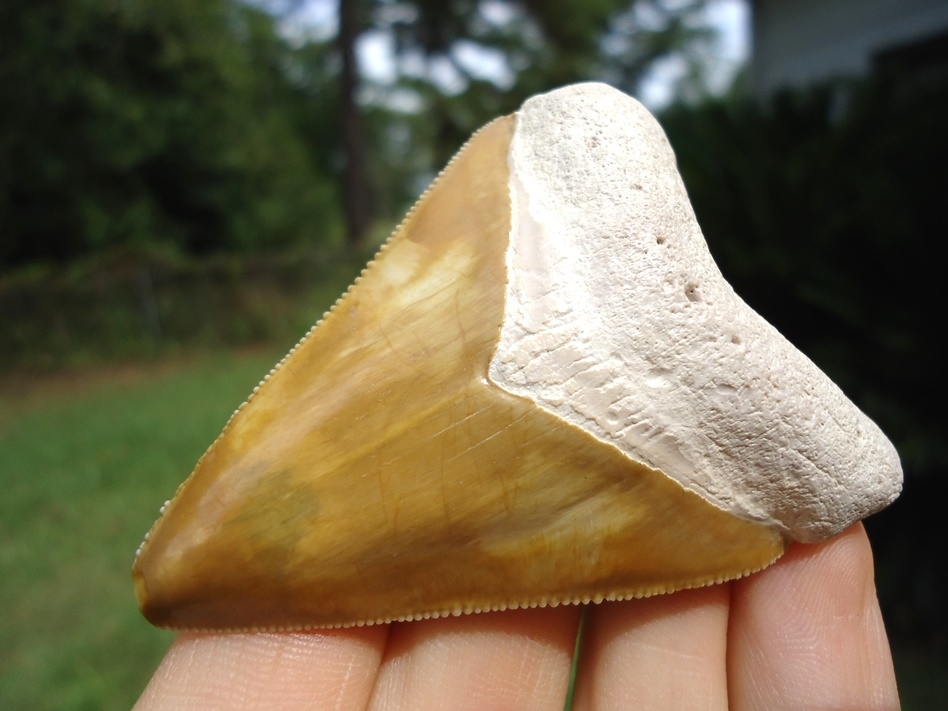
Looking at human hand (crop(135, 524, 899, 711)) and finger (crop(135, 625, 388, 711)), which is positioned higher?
finger (crop(135, 625, 388, 711))

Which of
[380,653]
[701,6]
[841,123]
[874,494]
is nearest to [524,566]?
[380,653]

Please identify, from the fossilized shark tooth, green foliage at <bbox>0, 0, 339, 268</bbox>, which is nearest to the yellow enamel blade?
the fossilized shark tooth

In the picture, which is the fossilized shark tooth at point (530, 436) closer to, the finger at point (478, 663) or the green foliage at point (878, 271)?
the finger at point (478, 663)

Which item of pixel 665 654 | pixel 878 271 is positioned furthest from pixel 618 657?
pixel 878 271

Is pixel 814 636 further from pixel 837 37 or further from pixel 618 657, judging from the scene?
pixel 837 37

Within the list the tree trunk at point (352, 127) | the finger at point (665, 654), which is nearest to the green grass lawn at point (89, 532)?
the finger at point (665, 654)

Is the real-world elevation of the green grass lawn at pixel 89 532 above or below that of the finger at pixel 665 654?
below

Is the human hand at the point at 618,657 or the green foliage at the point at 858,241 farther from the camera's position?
the green foliage at the point at 858,241

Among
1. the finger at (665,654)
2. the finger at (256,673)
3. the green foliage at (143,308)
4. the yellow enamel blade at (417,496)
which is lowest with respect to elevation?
the green foliage at (143,308)

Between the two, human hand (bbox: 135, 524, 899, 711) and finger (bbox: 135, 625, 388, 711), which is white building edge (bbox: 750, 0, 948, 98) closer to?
human hand (bbox: 135, 524, 899, 711)
